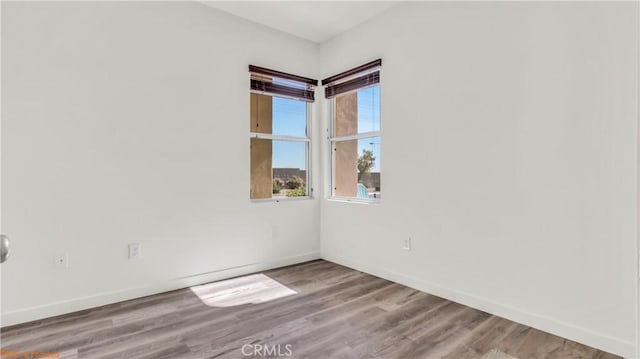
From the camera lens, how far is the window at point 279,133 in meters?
3.44

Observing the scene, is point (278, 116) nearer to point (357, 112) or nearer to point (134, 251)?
point (357, 112)

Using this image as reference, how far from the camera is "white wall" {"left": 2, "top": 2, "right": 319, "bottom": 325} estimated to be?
2.26 m

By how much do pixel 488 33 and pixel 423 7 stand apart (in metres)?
0.68

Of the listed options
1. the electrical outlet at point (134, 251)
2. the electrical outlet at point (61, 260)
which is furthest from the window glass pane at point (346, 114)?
the electrical outlet at point (61, 260)

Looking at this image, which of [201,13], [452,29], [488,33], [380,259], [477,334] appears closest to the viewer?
[477,334]

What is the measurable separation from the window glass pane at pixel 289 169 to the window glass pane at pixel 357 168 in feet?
1.22

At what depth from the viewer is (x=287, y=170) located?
3709mm

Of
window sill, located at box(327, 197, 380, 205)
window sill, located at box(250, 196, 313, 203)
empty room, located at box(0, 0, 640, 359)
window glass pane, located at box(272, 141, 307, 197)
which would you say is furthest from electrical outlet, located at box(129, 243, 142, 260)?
window sill, located at box(327, 197, 380, 205)

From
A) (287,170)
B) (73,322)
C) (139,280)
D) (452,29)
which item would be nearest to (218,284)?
(139,280)

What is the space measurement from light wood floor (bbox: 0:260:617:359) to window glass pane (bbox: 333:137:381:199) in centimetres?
105

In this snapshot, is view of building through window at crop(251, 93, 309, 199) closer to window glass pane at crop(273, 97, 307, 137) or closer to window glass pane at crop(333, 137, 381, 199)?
window glass pane at crop(273, 97, 307, 137)

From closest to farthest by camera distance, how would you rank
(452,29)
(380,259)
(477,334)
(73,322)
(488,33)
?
(477,334) → (73,322) → (488,33) → (452,29) → (380,259)

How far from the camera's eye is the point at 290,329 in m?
2.15

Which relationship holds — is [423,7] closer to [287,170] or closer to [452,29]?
[452,29]
